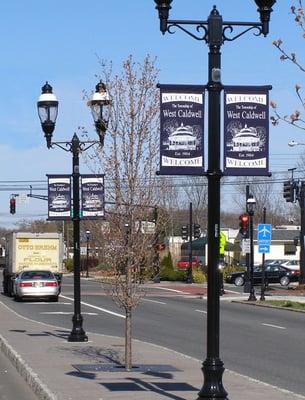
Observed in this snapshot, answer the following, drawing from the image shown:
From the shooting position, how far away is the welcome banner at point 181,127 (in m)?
8.70

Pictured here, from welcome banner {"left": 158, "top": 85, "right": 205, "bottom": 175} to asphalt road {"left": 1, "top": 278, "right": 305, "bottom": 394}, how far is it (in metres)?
4.81

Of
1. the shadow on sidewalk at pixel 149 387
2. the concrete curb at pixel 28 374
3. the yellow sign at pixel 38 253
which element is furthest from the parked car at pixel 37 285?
the shadow on sidewalk at pixel 149 387

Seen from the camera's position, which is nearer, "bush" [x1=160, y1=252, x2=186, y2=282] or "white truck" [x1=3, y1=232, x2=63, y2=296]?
"white truck" [x1=3, y1=232, x2=63, y2=296]

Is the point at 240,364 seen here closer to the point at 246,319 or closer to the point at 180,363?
the point at 180,363

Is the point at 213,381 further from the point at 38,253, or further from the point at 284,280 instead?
the point at 284,280

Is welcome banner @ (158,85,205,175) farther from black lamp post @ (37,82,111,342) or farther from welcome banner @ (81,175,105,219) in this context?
welcome banner @ (81,175,105,219)

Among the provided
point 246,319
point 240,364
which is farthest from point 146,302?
point 240,364

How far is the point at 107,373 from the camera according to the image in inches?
495

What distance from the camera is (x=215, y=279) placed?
852 cm

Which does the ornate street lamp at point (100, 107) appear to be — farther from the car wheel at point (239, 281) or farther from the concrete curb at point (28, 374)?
the car wheel at point (239, 281)

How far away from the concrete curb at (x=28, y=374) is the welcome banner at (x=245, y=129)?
354 cm

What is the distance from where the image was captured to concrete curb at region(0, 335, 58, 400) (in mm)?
10498

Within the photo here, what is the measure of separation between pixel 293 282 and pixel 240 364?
47165 mm

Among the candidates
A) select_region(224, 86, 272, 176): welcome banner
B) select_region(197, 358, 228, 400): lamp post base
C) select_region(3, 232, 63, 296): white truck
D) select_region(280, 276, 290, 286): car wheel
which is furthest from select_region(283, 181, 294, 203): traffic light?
select_region(197, 358, 228, 400): lamp post base
